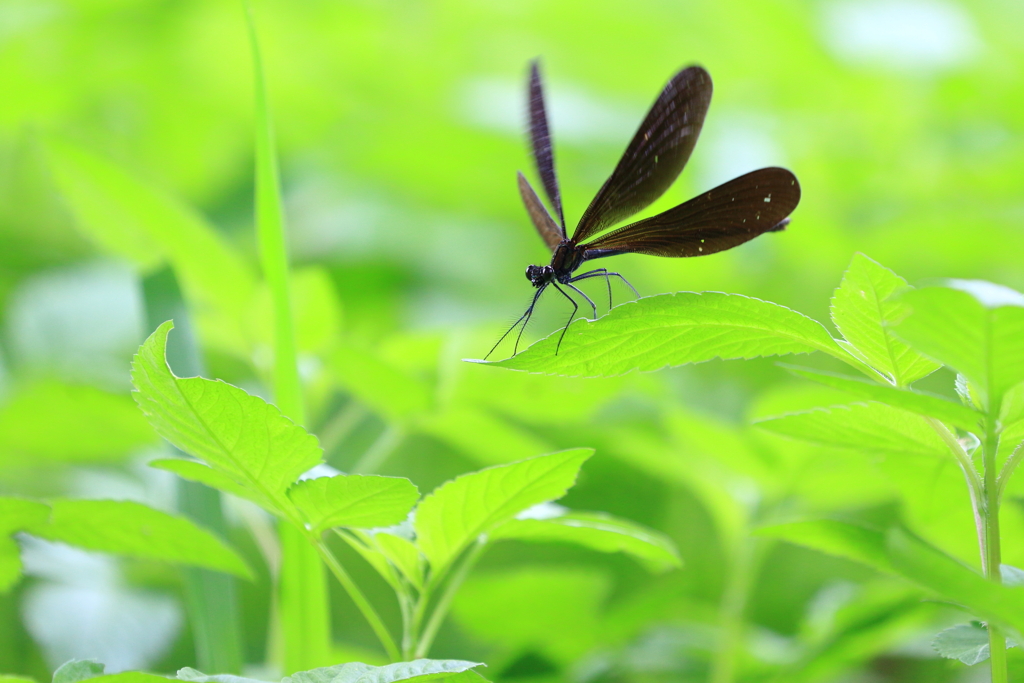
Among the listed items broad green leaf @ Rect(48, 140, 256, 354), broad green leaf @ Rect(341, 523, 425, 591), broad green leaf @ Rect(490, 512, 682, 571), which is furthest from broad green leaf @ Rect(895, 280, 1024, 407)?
broad green leaf @ Rect(48, 140, 256, 354)

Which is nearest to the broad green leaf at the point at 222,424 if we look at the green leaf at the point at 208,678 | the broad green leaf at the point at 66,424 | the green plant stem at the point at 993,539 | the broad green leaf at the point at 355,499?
the broad green leaf at the point at 355,499

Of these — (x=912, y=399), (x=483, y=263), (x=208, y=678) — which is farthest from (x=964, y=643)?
(x=483, y=263)

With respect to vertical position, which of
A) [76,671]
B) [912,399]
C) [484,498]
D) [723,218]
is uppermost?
[723,218]

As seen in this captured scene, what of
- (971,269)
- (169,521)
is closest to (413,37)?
(971,269)

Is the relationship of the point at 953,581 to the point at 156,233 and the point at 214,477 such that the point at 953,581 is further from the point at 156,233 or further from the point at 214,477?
the point at 156,233

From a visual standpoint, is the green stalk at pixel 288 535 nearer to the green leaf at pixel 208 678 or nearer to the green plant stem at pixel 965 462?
the green leaf at pixel 208 678

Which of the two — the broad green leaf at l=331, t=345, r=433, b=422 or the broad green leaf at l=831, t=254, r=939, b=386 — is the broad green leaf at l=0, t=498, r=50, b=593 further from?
the broad green leaf at l=831, t=254, r=939, b=386

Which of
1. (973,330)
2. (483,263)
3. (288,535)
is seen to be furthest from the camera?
(483,263)
